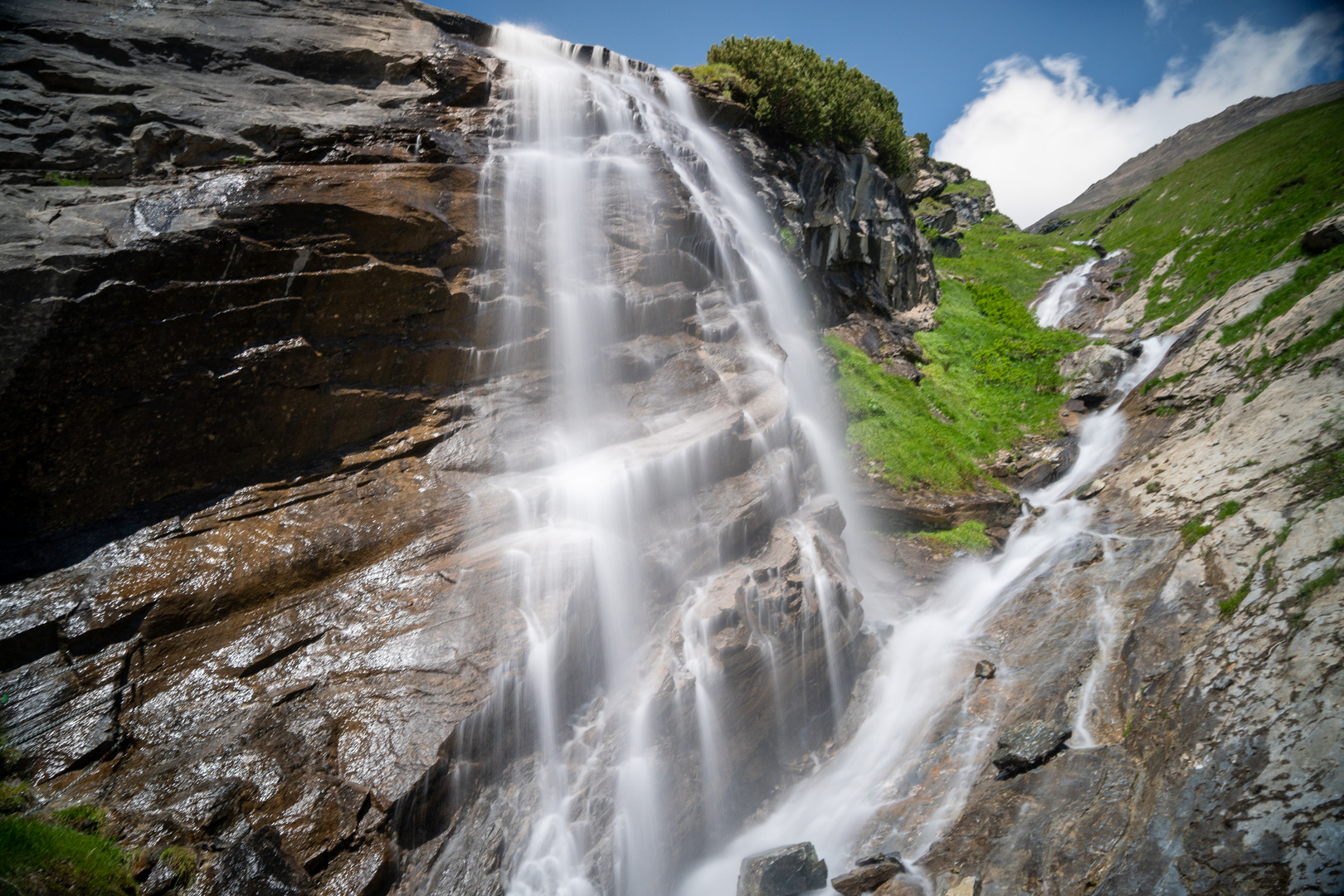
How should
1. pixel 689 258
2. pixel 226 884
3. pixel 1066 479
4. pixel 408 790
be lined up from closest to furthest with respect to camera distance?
pixel 226 884, pixel 408 790, pixel 689 258, pixel 1066 479

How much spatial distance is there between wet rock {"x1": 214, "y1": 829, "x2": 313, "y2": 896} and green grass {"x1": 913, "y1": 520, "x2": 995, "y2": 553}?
12.7 meters

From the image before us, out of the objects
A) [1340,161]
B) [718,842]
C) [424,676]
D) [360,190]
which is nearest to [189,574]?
[424,676]

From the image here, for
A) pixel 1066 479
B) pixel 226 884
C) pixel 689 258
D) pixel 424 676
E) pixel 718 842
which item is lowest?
pixel 718 842

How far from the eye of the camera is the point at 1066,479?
49.6 ft

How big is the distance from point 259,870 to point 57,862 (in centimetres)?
150

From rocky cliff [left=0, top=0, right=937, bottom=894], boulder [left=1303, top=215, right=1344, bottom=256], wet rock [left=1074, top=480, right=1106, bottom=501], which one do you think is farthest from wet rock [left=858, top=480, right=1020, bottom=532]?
boulder [left=1303, top=215, right=1344, bottom=256]

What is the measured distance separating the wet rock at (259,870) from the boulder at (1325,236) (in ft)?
75.5

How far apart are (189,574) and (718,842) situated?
27.4 ft

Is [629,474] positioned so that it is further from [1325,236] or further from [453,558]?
[1325,236]

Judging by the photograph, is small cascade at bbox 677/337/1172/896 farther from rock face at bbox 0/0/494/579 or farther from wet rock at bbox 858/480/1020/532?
rock face at bbox 0/0/494/579

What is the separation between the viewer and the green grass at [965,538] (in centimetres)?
1324

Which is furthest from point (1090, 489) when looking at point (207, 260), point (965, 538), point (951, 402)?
point (207, 260)

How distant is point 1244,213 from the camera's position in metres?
21.6

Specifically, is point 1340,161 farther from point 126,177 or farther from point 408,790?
point 126,177
